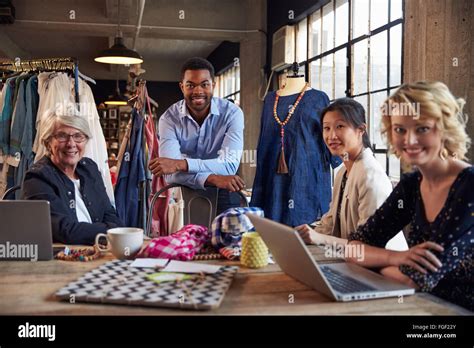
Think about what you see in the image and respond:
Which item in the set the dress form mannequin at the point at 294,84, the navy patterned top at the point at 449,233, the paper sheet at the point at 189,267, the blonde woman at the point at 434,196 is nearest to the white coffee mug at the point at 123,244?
the paper sheet at the point at 189,267

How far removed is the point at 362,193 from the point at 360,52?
321cm

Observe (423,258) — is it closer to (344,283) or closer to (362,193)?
(344,283)

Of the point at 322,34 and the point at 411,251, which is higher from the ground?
the point at 322,34

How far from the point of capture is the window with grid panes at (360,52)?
4.30m

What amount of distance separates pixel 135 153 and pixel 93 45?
9.28 m

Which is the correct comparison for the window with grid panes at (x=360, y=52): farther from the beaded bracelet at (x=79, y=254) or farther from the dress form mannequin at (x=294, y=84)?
the beaded bracelet at (x=79, y=254)

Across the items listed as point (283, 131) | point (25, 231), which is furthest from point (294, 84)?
point (25, 231)

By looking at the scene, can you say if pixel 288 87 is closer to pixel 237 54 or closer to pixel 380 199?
pixel 380 199

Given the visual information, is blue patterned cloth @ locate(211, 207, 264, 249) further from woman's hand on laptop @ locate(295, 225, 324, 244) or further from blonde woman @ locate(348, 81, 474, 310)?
blonde woman @ locate(348, 81, 474, 310)

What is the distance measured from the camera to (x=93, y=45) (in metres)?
12.4

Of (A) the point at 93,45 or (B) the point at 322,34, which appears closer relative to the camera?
(B) the point at 322,34

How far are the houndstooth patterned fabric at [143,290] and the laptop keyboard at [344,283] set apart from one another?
0.28m
